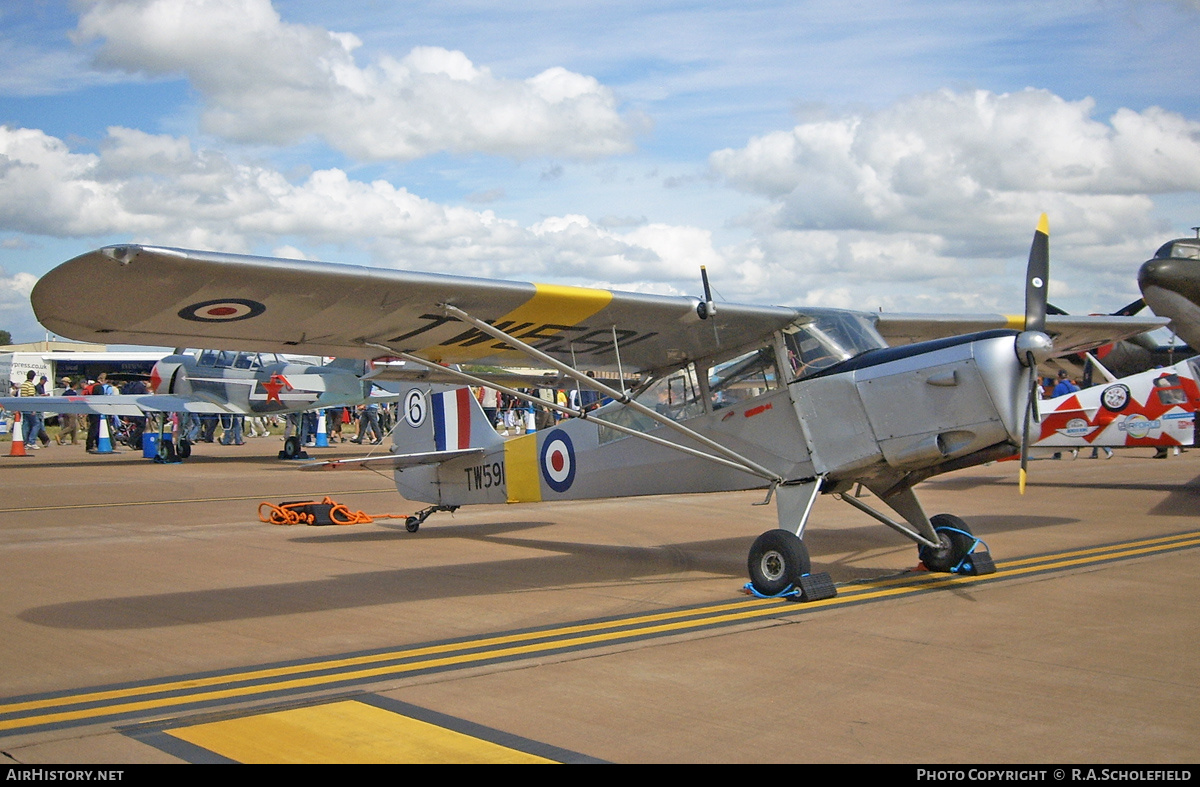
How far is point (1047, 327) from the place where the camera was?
422 inches

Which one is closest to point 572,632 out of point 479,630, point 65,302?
point 479,630

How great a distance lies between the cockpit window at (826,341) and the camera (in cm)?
822

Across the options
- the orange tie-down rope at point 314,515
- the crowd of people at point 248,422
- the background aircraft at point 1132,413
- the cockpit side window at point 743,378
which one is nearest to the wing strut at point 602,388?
the cockpit side window at point 743,378

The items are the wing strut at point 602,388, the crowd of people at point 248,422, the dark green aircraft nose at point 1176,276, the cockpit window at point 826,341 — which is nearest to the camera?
the wing strut at point 602,388

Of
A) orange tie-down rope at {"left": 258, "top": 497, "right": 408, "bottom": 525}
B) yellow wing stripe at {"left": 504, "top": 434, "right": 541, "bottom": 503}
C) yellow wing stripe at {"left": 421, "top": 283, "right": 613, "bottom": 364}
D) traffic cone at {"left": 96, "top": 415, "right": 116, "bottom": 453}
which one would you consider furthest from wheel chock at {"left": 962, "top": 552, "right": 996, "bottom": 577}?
traffic cone at {"left": 96, "top": 415, "right": 116, "bottom": 453}

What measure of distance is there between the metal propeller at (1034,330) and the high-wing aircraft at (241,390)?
2067 centimetres

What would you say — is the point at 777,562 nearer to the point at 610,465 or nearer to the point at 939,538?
the point at 939,538

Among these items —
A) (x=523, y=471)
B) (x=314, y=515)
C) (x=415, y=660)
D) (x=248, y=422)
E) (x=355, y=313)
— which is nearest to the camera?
(x=415, y=660)

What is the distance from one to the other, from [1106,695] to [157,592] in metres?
6.84

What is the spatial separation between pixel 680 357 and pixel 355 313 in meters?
3.26

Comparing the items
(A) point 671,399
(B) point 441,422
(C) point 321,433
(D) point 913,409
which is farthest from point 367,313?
(C) point 321,433

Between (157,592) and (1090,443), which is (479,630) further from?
(1090,443)

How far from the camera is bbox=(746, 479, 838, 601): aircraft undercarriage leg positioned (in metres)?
7.45

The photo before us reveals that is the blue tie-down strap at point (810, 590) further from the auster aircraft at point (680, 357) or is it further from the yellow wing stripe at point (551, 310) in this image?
the yellow wing stripe at point (551, 310)
